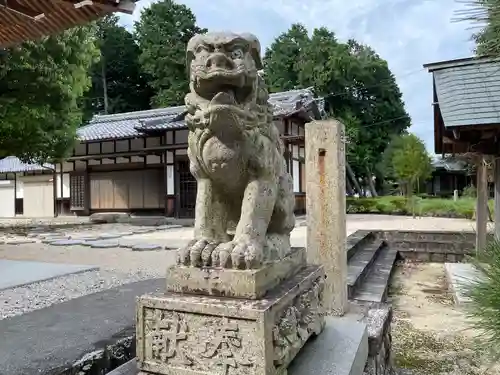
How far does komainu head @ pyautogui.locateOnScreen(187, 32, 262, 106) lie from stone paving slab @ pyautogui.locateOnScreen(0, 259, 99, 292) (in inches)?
150

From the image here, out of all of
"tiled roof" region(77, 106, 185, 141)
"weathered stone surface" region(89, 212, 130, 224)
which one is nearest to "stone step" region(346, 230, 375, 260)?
"weathered stone surface" region(89, 212, 130, 224)

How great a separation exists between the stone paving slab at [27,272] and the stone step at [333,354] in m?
3.27

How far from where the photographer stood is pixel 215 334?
1583 mm

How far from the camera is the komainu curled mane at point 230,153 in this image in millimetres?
1687

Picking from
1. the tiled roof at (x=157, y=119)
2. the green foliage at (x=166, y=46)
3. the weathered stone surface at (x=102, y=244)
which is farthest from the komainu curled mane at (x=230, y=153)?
the green foliage at (x=166, y=46)

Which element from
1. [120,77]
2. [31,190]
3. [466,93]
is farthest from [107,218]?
[120,77]

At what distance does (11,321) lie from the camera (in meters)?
2.45

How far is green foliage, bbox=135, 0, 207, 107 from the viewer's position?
27141 millimetres

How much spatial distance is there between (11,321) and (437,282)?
22.5 ft

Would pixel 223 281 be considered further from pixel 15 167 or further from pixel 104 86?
pixel 104 86

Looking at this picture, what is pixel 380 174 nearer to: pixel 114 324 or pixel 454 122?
pixel 454 122

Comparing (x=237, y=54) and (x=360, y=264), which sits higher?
(x=237, y=54)

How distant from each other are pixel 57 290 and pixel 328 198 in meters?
3.30

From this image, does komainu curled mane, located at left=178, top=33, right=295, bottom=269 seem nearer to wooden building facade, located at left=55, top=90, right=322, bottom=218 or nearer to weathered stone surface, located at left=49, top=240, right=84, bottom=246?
weathered stone surface, located at left=49, top=240, right=84, bottom=246
